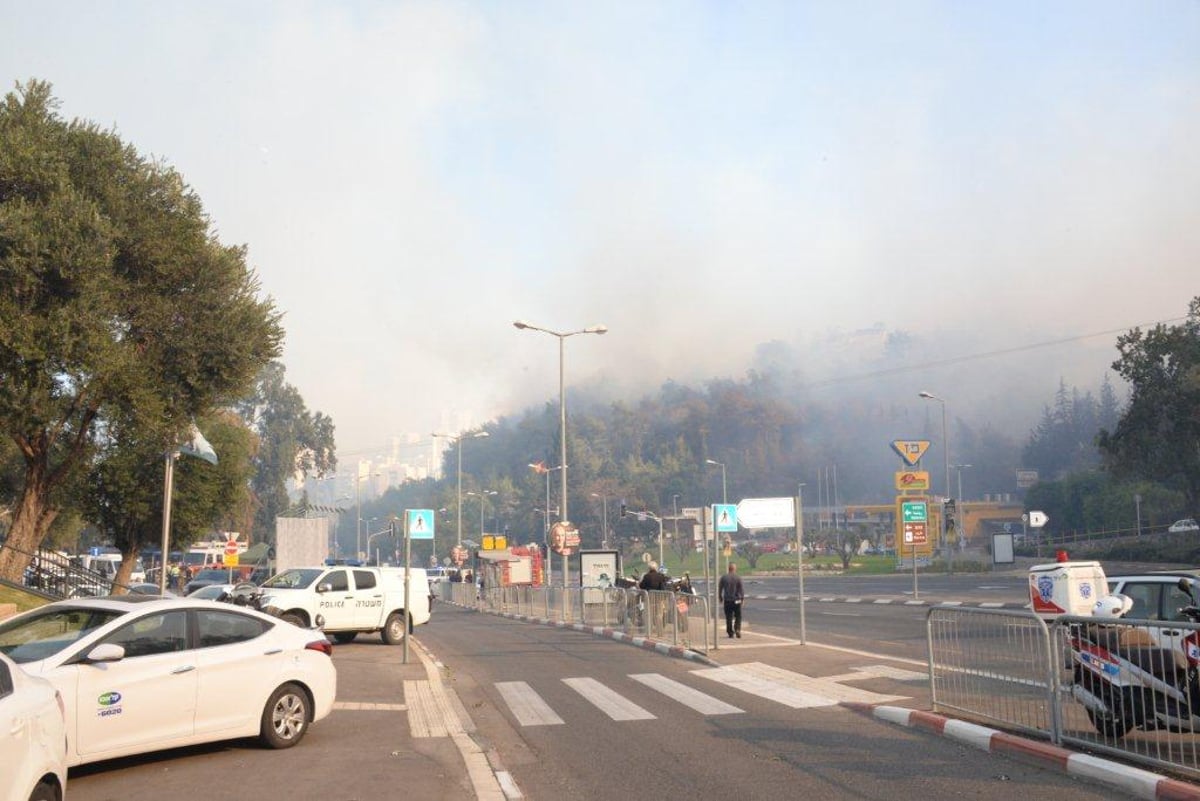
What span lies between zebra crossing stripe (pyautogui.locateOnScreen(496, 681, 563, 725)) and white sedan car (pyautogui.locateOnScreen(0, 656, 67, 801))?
643 cm

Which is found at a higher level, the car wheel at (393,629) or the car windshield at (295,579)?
the car windshield at (295,579)

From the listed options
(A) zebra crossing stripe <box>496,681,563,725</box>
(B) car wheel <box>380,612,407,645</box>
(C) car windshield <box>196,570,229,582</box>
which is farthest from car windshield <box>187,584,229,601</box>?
(C) car windshield <box>196,570,229,582</box>

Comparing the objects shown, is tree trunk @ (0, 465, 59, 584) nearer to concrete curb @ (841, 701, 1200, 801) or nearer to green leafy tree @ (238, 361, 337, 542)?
concrete curb @ (841, 701, 1200, 801)

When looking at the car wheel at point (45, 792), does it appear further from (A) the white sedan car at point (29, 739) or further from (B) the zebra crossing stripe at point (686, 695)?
(B) the zebra crossing stripe at point (686, 695)

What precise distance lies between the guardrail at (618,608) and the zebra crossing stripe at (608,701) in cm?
A: 391

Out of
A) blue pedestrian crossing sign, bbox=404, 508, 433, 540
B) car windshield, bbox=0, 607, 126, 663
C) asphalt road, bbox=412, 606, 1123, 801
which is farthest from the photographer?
blue pedestrian crossing sign, bbox=404, 508, 433, 540

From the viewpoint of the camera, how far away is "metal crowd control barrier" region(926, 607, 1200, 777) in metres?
8.70

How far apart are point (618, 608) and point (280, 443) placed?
216 ft

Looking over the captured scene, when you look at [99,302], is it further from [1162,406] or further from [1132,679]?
[1162,406]

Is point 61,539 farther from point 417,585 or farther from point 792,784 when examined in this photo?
point 792,784

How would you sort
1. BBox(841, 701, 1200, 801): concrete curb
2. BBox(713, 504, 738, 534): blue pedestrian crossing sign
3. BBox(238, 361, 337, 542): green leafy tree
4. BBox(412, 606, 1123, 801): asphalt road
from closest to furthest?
BBox(841, 701, 1200, 801): concrete curb
BBox(412, 606, 1123, 801): asphalt road
BBox(713, 504, 738, 534): blue pedestrian crossing sign
BBox(238, 361, 337, 542): green leafy tree

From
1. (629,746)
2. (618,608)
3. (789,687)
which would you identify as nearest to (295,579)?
(618,608)

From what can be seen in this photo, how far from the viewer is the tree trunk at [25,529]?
943 inches

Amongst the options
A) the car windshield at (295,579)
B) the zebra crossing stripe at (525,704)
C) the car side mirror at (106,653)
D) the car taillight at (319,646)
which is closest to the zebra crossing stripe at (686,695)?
the zebra crossing stripe at (525,704)
